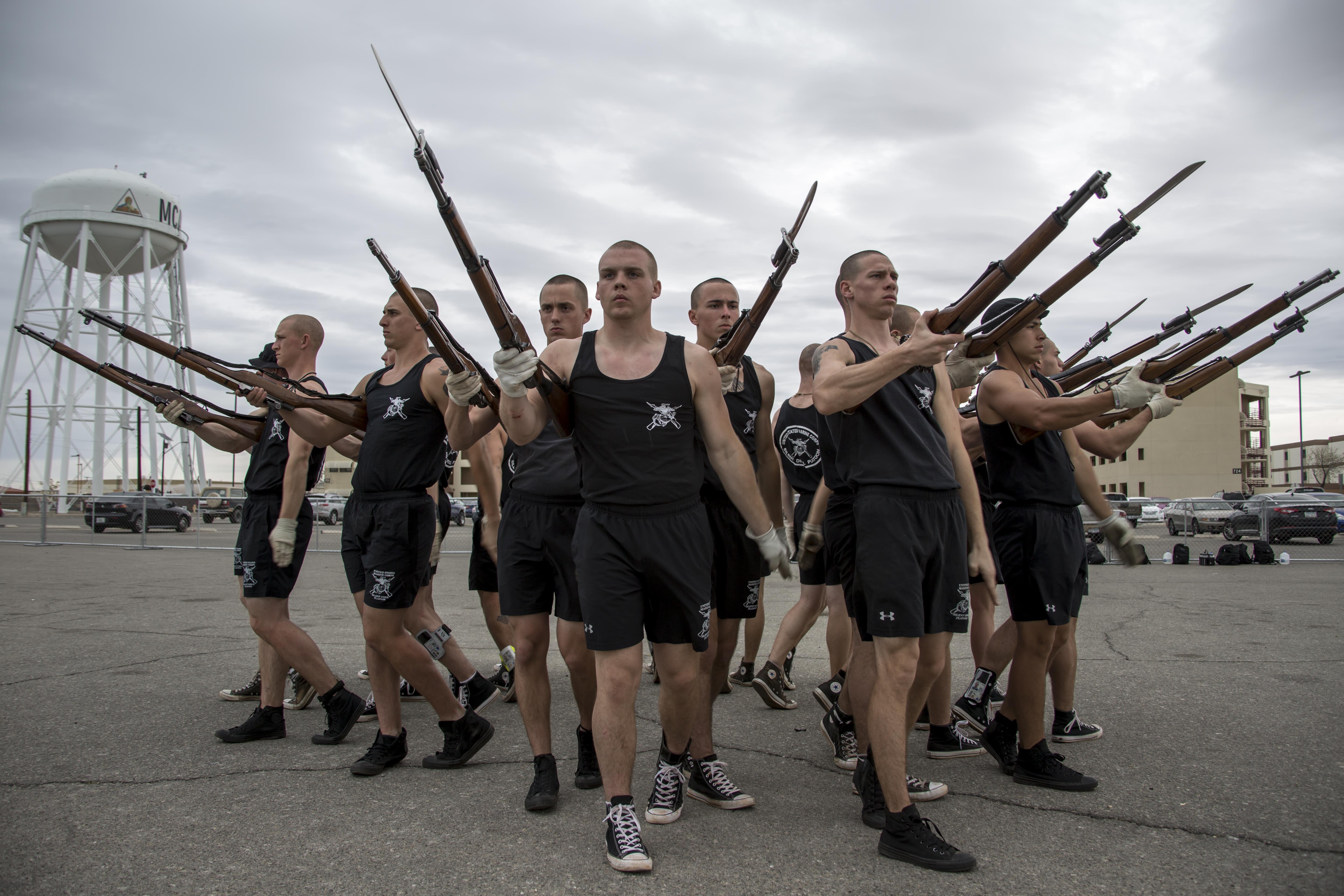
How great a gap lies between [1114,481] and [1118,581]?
72166 millimetres

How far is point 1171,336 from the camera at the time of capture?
4.90 metres

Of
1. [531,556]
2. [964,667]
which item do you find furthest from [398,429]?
[964,667]

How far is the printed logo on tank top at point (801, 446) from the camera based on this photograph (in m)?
5.50

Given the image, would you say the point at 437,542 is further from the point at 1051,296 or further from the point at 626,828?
the point at 1051,296

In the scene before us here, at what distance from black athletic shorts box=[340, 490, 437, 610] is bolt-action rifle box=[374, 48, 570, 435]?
1.14m

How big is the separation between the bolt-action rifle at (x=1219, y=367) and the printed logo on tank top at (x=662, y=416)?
2528 mm

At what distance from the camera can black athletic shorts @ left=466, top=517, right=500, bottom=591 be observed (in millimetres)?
5395

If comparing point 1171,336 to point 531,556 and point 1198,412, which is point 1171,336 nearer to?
point 531,556

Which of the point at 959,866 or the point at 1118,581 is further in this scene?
the point at 1118,581

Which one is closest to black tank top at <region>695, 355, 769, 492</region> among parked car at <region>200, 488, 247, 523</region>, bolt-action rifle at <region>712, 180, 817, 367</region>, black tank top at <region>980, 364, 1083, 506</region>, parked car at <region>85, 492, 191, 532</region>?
bolt-action rifle at <region>712, 180, 817, 367</region>

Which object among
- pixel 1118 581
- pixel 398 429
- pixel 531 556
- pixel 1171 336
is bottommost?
pixel 1118 581

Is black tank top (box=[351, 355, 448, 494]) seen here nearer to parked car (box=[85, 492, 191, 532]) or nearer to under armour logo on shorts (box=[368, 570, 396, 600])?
under armour logo on shorts (box=[368, 570, 396, 600])

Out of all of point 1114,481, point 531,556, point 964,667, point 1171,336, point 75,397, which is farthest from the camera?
point 1114,481

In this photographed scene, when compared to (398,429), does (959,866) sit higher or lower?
lower
